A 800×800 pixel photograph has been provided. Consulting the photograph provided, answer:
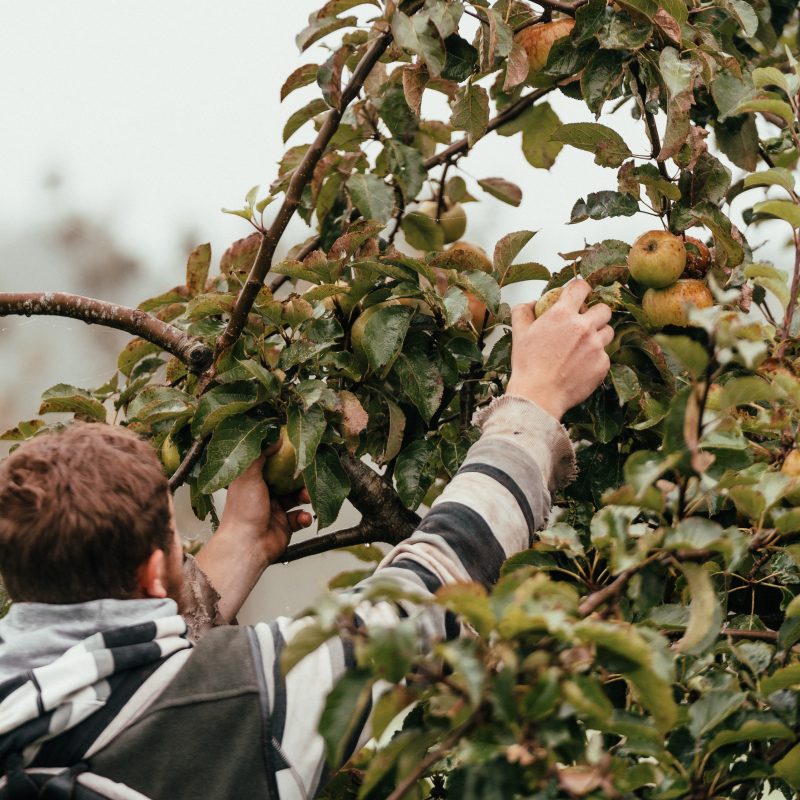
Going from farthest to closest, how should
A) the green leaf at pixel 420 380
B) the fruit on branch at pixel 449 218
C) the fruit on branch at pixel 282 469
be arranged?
the fruit on branch at pixel 449 218 < the fruit on branch at pixel 282 469 < the green leaf at pixel 420 380

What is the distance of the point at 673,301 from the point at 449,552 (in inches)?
14.6

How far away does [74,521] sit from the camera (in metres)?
0.91

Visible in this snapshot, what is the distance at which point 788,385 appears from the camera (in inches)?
32.3

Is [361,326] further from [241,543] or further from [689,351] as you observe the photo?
[689,351]

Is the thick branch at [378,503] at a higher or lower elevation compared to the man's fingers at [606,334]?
lower

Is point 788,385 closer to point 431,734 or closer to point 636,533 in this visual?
point 636,533

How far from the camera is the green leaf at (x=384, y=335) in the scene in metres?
1.15

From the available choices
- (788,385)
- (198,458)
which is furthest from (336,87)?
(788,385)

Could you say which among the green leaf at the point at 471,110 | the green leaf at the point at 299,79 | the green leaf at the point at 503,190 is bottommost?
the green leaf at the point at 503,190

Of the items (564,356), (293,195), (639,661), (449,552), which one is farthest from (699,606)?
(293,195)

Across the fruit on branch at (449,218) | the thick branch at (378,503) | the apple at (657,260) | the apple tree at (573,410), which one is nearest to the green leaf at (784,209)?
the apple tree at (573,410)

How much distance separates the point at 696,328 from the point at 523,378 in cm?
18

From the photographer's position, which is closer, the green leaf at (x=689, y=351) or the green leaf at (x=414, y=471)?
the green leaf at (x=689, y=351)

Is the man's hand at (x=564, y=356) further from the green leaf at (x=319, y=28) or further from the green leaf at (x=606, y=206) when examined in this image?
the green leaf at (x=319, y=28)
